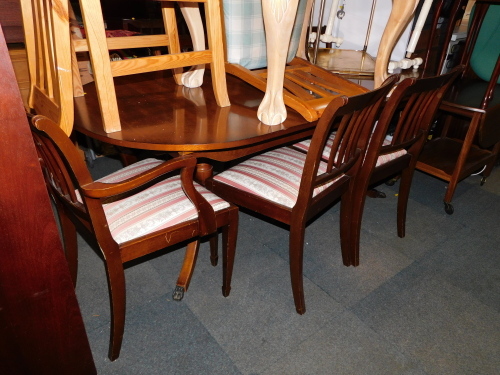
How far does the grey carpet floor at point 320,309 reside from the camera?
1263mm

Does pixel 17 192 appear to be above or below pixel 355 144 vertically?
above

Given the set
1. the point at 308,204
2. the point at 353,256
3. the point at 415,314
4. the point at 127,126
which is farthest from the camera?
the point at 353,256

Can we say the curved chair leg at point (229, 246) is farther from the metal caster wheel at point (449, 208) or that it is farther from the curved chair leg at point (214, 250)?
the metal caster wheel at point (449, 208)

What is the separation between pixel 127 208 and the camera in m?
1.13

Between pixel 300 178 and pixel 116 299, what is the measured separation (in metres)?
0.73

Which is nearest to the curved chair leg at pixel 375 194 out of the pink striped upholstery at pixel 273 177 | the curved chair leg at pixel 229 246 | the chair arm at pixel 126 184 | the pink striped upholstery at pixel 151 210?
the pink striped upholstery at pixel 273 177

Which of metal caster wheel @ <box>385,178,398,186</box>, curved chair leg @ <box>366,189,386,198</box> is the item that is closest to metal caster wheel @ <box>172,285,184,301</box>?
curved chair leg @ <box>366,189,386,198</box>

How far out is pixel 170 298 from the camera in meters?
1.48

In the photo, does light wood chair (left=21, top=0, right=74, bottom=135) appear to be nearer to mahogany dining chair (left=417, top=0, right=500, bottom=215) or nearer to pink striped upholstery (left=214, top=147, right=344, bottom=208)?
pink striped upholstery (left=214, top=147, right=344, bottom=208)

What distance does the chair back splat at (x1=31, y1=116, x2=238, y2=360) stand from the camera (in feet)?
3.10

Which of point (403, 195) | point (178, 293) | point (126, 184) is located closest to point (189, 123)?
point (126, 184)

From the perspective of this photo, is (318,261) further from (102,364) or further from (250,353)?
(102,364)

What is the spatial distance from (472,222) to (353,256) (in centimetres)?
86

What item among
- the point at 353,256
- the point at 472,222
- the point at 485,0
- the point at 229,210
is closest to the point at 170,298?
the point at 229,210
